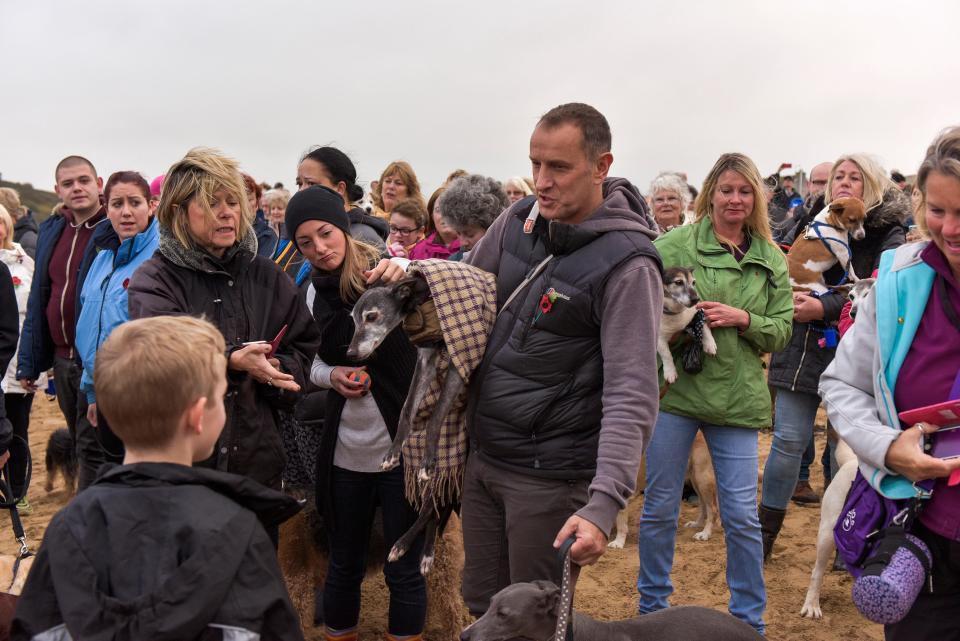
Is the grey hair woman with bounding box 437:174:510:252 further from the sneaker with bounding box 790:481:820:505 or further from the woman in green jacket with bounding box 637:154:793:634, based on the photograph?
the sneaker with bounding box 790:481:820:505

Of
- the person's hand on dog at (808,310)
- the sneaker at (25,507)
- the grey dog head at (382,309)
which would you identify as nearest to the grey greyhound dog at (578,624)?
the grey dog head at (382,309)

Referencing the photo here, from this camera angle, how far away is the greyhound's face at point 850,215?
4688mm

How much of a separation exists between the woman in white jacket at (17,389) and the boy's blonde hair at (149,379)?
4136mm

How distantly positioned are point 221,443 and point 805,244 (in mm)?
3712

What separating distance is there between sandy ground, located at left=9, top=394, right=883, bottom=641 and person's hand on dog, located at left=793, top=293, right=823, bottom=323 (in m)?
1.75

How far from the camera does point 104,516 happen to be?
182 cm

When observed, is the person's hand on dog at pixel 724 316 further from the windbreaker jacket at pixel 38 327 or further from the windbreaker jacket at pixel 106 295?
the windbreaker jacket at pixel 38 327

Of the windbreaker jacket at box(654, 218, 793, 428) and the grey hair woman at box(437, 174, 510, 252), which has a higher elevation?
the grey hair woman at box(437, 174, 510, 252)

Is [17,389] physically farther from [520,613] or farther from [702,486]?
[702,486]

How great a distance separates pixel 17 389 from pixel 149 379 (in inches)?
192

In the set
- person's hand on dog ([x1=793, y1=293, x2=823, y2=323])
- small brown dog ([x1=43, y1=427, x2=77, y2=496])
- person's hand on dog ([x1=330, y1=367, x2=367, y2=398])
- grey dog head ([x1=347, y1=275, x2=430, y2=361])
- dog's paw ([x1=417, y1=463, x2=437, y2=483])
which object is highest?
→ grey dog head ([x1=347, y1=275, x2=430, y2=361])

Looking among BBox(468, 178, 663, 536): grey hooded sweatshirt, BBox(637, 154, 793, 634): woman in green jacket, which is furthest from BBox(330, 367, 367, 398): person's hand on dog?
BBox(637, 154, 793, 634): woman in green jacket

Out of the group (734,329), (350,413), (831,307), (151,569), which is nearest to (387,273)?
(350,413)

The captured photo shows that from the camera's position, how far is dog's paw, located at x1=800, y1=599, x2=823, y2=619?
180 inches
